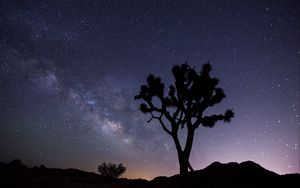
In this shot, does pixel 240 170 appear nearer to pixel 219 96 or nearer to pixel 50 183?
pixel 219 96

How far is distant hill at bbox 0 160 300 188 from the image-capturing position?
13134mm

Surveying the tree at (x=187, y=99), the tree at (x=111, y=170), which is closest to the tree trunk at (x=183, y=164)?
the tree at (x=187, y=99)

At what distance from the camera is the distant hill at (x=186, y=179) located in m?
13.1

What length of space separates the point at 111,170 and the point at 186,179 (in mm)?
17836

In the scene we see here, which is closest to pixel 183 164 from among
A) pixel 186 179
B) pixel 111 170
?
pixel 186 179

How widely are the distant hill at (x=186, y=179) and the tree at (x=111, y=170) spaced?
15136 millimetres

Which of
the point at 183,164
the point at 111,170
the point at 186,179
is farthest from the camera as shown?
the point at 111,170

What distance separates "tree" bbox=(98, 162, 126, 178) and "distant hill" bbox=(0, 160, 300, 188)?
1514 cm

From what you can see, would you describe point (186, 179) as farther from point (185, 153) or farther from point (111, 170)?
point (111, 170)

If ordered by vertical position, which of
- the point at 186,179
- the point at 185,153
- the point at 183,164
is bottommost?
the point at 186,179

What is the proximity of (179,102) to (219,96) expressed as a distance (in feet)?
8.41

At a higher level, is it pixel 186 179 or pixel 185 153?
pixel 185 153

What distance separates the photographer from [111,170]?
3206 centimetres

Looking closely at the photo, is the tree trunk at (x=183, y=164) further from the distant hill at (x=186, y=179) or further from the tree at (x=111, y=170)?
the tree at (x=111, y=170)
